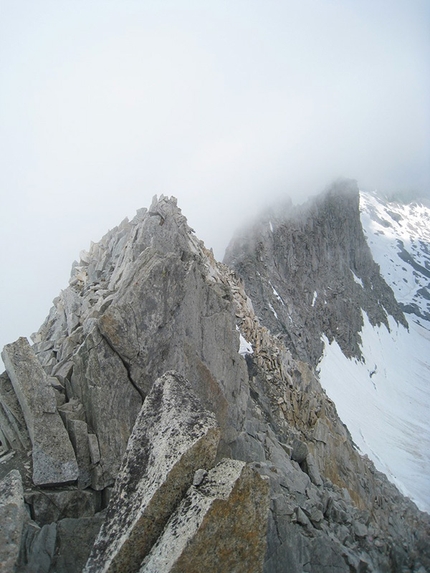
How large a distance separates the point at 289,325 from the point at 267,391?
158 ft

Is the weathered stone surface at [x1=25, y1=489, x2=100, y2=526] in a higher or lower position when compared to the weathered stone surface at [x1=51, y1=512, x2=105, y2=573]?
higher

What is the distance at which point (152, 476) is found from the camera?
6.20 meters

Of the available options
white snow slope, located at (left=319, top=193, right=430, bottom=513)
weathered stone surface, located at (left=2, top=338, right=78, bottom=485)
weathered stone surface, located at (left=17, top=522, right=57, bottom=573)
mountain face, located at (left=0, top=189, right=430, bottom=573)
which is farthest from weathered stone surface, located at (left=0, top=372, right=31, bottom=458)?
white snow slope, located at (left=319, top=193, right=430, bottom=513)

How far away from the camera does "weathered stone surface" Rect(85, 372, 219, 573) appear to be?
575 cm

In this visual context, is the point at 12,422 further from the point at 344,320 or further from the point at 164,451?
the point at 344,320

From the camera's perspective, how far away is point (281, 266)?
8219 centimetres

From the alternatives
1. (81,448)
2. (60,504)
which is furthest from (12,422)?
(60,504)

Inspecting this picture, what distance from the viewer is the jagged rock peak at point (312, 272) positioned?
7025 centimetres

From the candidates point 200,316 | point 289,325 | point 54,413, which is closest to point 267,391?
point 200,316

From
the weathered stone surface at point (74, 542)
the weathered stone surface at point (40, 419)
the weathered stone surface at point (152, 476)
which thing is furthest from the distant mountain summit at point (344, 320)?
the weathered stone surface at point (152, 476)

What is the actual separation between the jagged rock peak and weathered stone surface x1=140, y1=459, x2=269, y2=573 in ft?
191

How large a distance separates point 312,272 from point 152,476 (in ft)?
310

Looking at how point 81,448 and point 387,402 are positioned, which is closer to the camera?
point 81,448

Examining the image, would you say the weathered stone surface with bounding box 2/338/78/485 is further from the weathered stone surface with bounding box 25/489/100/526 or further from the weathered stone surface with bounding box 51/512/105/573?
the weathered stone surface with bounding box 51/512/105/573
